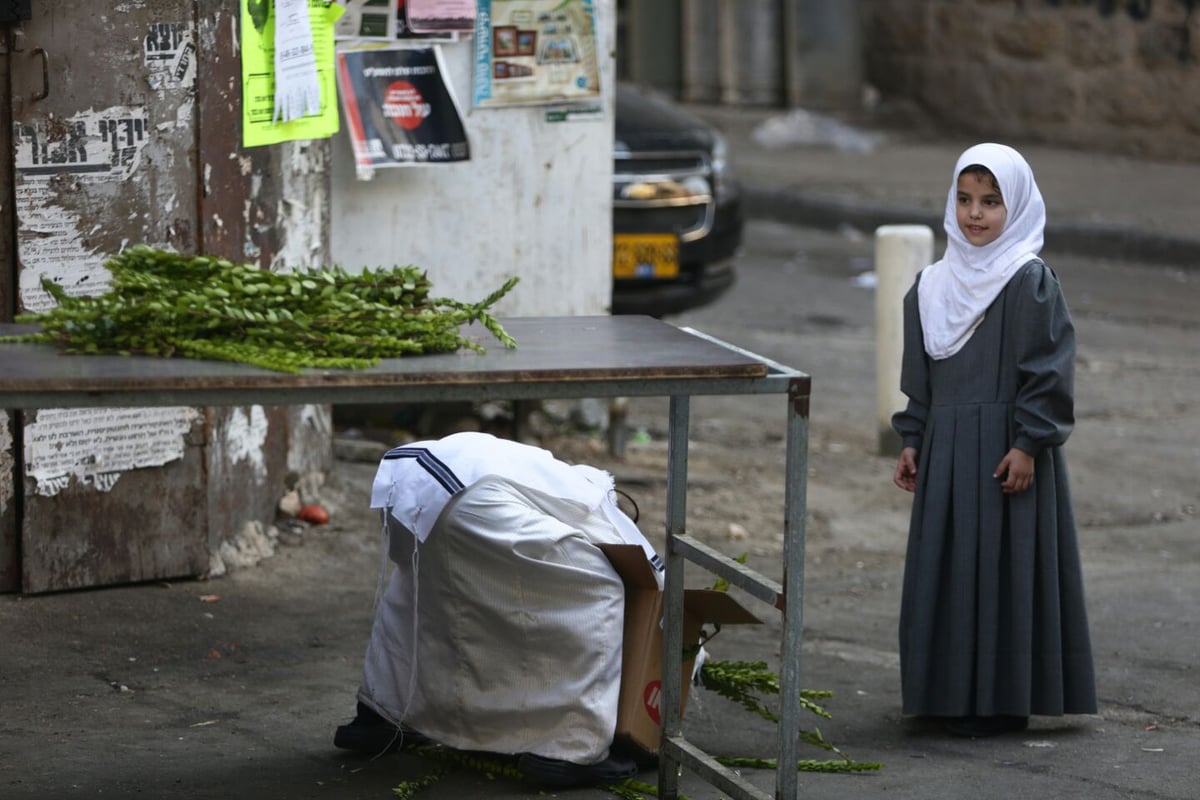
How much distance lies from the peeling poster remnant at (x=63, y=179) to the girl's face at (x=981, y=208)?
215 cm

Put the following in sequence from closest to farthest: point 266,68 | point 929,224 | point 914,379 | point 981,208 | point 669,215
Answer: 1. point 981,208
2. point 914,379
3. point 266,68
4. point 669,215
5. point 929,224

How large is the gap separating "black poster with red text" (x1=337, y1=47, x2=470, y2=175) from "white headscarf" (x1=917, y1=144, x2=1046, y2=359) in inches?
88.5

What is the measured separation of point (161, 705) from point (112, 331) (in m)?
1.44

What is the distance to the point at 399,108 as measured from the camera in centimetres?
587

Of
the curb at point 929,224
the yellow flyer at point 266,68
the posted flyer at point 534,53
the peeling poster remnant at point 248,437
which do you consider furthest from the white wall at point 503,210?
the curb at point 929,224

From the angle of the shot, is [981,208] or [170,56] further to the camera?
[170,56]

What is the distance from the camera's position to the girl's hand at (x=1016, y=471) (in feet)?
13.4

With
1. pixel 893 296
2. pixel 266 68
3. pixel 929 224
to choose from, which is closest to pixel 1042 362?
pixel 266 68

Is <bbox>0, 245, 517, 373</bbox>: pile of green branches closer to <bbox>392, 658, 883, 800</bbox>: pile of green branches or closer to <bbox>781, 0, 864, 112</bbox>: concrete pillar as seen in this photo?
<bbox>392, 658, 883, 800</bbox>: pile of green branches

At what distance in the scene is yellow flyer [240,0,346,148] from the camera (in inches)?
193

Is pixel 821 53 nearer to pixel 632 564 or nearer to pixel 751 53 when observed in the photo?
pixel 751 53

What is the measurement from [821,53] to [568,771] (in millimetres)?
12739

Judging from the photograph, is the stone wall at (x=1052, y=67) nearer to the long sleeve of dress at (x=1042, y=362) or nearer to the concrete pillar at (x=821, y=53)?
the concrete pillar at (x=821, y=53)

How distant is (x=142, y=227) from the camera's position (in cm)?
471
